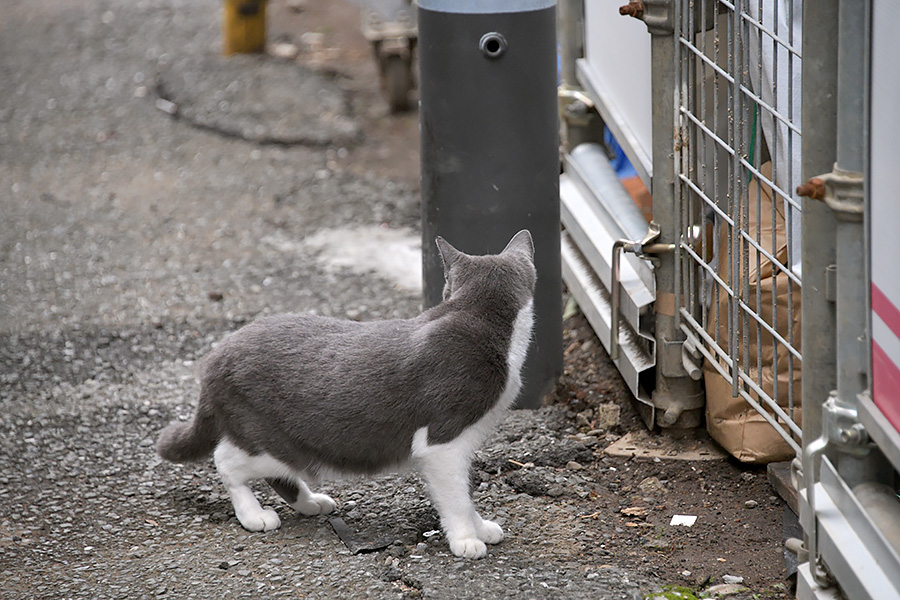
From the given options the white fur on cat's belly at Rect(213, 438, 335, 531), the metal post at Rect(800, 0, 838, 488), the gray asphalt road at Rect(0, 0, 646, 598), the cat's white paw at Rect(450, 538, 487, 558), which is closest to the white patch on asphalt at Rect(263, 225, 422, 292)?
the gray asphalt road at Rect(0, 0, 646, 598)

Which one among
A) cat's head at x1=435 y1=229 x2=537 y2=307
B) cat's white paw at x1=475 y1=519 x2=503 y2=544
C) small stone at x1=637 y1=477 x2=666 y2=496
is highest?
cat's head at x1=435 y1=229 x2=537 y2=307

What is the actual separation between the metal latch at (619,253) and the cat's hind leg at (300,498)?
1164mm

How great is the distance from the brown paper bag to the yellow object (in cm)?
610

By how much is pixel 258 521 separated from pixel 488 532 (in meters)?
0.68

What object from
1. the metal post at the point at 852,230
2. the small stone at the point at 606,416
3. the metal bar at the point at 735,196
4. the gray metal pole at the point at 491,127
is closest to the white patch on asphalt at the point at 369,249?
the gray metal pole at the point at 491,127

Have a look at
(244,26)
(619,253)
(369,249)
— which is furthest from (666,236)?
(244,26)

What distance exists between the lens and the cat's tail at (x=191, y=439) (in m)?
3.24

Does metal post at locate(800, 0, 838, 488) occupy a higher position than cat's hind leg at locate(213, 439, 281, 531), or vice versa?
metal post at locate(800, 0, 838, 488)

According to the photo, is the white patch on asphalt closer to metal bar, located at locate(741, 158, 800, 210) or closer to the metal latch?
the metal latch

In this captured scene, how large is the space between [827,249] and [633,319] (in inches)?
50.1

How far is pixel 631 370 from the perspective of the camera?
12.2 ft

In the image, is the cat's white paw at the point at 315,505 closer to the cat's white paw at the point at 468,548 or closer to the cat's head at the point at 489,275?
the cat's white paw at the point at 468,548

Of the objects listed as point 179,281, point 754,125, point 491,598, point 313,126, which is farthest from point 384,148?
point 491,598

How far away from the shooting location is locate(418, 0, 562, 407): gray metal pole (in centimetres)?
364
